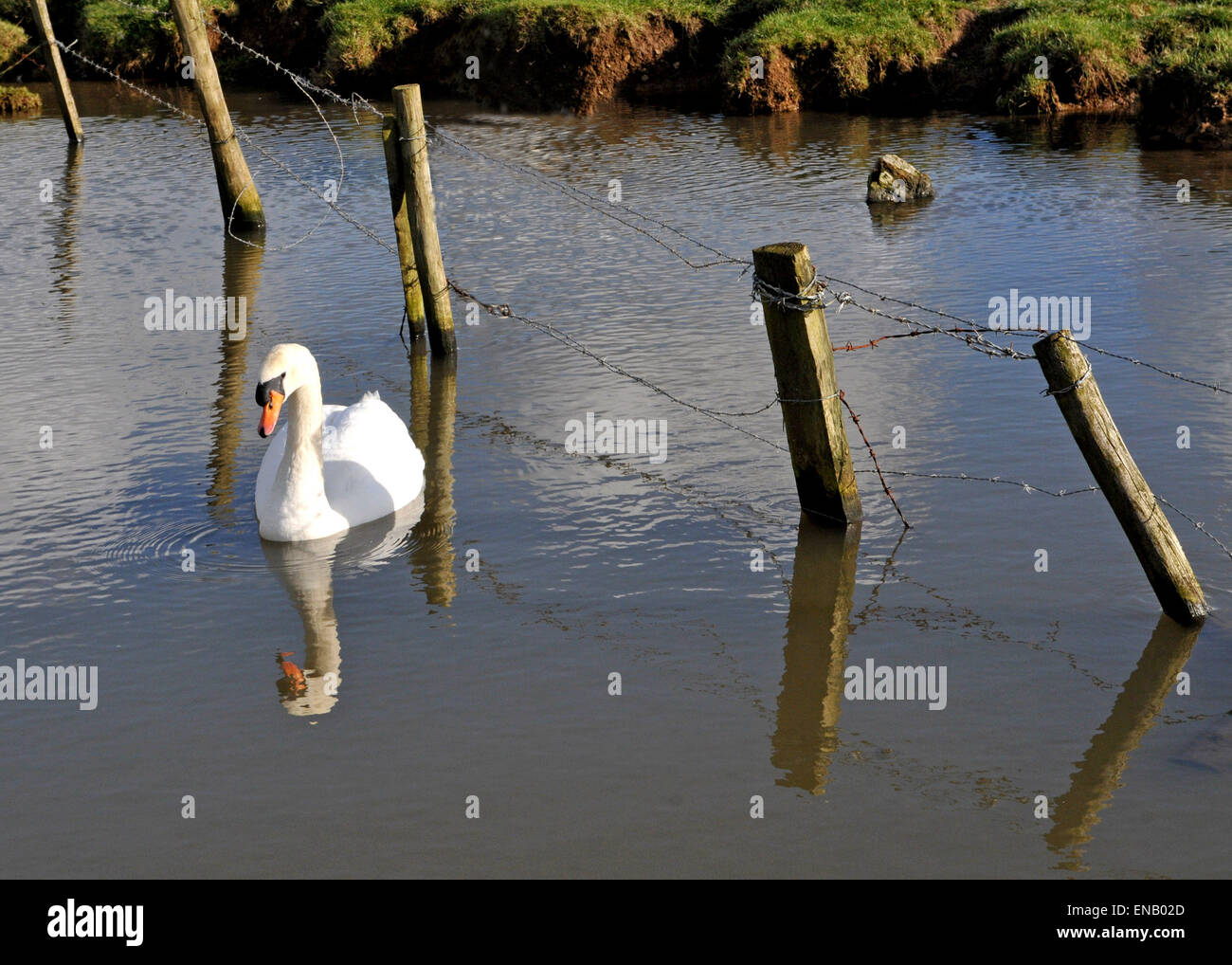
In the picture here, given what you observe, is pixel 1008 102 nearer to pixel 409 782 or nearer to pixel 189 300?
pixel 189 300

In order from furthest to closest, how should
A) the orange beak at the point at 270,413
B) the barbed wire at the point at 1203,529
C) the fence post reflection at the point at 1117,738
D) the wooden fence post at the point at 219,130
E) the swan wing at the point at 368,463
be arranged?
the wooden fence post at the point at 219,130, the swan wing at the point at 368,463, the orange beak at the point at 270,413, the barbed wire at the point at 1203,529, the fence post reflection at the point at 1117,738

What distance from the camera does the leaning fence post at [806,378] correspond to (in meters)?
7.89

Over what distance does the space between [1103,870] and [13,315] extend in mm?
12284

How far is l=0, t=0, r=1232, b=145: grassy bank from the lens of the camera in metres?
23.8

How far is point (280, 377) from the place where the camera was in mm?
8539

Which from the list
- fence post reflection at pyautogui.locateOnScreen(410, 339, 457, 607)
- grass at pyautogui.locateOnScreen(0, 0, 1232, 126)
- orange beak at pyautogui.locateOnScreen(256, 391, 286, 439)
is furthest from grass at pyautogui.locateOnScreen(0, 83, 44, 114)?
orange beak at pyautogui.locateOnScreen(256, 391, 286, 439)

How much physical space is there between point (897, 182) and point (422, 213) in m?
8.14

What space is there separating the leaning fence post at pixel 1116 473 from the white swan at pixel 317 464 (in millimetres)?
4312

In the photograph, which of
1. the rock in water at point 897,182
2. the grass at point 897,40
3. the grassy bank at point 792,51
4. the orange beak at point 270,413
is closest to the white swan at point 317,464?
the orange beak at point 270,413

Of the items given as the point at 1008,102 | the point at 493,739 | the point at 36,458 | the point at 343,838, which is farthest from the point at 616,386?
the point at 1008,102

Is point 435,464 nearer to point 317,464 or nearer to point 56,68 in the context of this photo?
point 317,464

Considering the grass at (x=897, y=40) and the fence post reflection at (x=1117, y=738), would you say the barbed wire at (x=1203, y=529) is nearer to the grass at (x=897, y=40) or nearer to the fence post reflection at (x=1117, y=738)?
the fence post reflection at (x=1117, y=738)

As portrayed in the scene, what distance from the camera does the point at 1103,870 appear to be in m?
5.49

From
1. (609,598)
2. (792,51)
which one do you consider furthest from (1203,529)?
(792,51)
